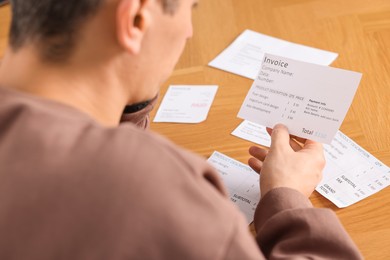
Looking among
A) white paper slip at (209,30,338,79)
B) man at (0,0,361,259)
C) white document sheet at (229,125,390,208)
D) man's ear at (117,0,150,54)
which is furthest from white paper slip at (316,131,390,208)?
man's ear at (117,0,150,54)

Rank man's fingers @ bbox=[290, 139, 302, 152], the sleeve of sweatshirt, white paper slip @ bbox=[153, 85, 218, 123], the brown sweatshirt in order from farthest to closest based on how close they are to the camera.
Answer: white paper slip @ bbox=[153, 85, 218, 123]
man's fingers @ bbox=[290, 139, 302, 152]
the sleeve of sweatshirt
the brown sweatshirt

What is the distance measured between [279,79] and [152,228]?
534 mm

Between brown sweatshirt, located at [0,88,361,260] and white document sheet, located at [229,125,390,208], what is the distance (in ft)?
1.46

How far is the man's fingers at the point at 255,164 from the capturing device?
988 millimetres

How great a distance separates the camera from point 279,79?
3.18 ft

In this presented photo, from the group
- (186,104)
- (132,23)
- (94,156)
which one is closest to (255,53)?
(186,104)

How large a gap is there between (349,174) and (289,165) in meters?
0.15

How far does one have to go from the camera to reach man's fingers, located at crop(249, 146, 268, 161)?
101 centimetres

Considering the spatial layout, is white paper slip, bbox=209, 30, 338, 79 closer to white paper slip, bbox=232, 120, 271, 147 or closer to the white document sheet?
white paper slip, bbox=232, 120, 271, 147

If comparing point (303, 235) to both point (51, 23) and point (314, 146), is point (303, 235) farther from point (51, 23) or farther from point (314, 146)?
point (51, 23)

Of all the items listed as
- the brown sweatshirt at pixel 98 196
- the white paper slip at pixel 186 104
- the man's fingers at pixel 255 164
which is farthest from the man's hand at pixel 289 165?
the brown sweatshirt at pixel 98 196

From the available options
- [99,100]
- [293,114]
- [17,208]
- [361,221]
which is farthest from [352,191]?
[17,208]

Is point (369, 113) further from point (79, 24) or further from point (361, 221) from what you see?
point (79, 24)

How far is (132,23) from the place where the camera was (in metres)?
0.59
